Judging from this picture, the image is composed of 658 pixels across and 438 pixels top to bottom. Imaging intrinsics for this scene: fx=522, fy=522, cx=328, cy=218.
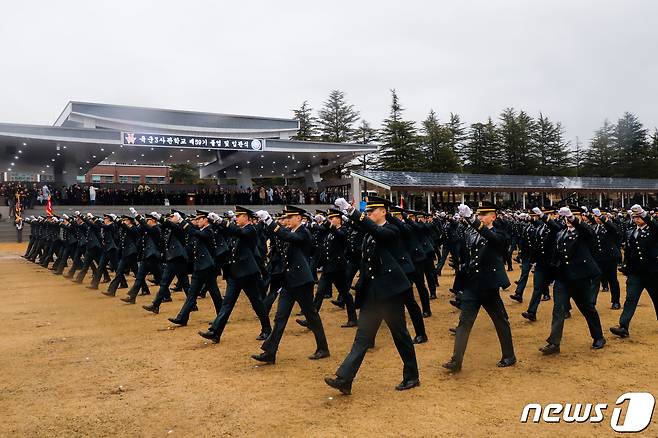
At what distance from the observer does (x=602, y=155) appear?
232 ft

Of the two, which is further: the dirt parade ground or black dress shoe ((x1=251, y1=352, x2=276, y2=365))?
black dress shoe ((x1=251, y1=352, x2=276, y2=365))

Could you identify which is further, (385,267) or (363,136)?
(363,136)

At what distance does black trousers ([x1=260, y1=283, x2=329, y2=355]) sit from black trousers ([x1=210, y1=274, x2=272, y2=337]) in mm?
1009

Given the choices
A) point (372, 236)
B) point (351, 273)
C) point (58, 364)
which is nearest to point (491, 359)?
point (372, 236)

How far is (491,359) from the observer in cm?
623

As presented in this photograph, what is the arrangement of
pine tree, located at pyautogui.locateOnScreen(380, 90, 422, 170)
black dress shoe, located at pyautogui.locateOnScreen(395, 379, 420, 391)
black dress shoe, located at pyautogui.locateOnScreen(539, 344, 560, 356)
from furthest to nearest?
1. pine tree, located at pyautogui.locateOnScreen(380, 90, 422, 170)
2. black dress shoe, located at pyautogui.locateOnScreen(539, 344, 560, 356)
3. black dress shoe, located at pyautogui.locateOnScreen(395, 379, 420, 391)

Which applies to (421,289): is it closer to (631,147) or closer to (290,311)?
(290,311)

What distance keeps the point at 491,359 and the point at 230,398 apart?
3.13m

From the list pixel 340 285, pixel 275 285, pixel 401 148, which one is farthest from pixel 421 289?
pixel 401 148

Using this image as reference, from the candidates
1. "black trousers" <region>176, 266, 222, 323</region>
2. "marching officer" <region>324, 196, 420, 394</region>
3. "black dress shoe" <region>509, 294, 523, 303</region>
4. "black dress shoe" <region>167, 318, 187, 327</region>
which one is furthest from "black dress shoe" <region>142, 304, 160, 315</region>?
"black dress shoe" <region>509, 294, 523, 303</region>

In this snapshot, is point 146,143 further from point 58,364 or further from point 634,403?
point 634,403

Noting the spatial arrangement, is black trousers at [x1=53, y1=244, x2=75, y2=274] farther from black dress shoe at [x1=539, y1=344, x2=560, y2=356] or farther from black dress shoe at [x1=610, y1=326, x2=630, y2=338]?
black dress shoe at [x1=610, y1=326, x2=630, y2=338]

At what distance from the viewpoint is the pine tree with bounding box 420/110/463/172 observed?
6075cm

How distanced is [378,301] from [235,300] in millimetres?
2669
